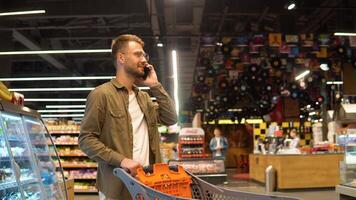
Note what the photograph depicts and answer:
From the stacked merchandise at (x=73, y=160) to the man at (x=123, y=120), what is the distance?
1029 cm

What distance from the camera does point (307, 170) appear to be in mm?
11539

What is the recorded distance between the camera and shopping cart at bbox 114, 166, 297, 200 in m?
2.08

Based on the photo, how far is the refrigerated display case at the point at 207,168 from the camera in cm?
1096

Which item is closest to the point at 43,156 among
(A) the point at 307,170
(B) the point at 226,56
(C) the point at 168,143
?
(A) the point at 307,170

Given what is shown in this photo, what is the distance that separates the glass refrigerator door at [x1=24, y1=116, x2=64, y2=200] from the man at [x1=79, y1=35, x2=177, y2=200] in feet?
3.82

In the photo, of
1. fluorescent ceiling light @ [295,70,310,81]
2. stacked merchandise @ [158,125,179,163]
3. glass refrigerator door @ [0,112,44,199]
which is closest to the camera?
glass refrigerator door @ [0,112,44,199]

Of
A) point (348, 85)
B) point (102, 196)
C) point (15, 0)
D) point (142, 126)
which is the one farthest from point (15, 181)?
point (348, 85)

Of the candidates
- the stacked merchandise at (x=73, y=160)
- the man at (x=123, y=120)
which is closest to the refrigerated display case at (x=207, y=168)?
the stacked merchandise at (x=73, y=160)

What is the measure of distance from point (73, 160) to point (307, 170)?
20.8 feet

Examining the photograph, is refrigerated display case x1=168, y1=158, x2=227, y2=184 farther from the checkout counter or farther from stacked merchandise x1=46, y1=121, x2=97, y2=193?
stacked merchandise x1=46, y1=121, x2=97, y2=193

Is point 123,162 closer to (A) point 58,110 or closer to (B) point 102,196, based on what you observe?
(B) point 102,196

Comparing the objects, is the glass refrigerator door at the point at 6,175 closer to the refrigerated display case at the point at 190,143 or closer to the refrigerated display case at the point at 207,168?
the refrigerated display case at the point at 207,168

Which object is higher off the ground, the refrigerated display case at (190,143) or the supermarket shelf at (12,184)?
the refrigerated display case at (190,143)

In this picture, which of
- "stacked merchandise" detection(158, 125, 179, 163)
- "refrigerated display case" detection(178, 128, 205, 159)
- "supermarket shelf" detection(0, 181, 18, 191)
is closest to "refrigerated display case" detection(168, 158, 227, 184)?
"refrigerated display case" detection(178, 128, 205, 159)
